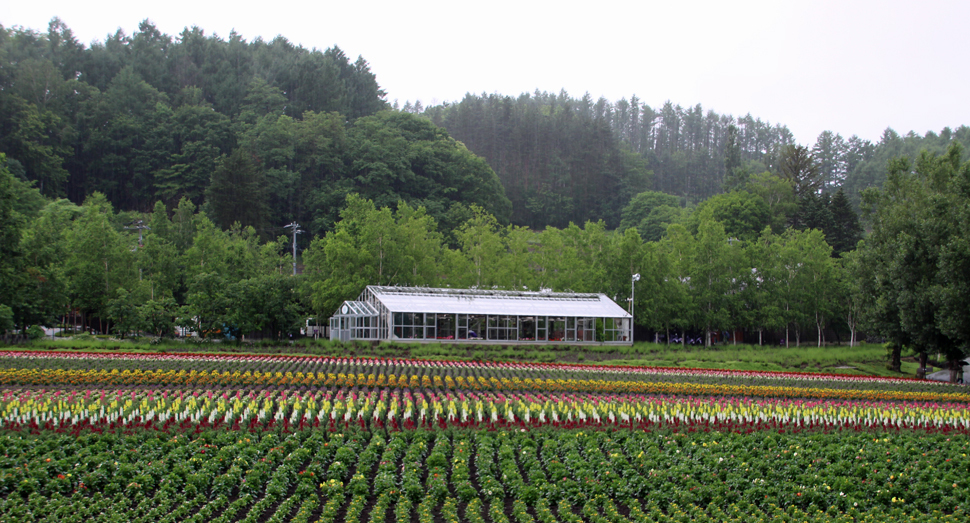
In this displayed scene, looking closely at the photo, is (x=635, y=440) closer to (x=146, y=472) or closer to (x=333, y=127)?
(x=146, y=472)

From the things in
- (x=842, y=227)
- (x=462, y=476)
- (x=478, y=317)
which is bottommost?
Result: (x=462, y=476)

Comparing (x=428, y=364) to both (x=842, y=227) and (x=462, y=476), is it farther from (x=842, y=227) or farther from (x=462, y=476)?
(x=842, y=227)

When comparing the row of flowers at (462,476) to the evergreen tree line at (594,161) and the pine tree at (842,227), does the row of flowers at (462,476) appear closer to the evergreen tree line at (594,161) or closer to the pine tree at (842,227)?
the pine tree at (842,227)

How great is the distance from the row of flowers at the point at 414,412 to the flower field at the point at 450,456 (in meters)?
0.08

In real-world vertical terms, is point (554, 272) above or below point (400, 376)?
above

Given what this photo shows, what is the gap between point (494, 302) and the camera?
50344 millimetres

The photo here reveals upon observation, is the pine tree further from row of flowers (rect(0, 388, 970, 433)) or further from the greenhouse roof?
row of flowers (rect(0, 388, 970, 433))

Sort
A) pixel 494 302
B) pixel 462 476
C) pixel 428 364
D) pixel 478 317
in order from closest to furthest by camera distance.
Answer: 1. pixel 462 476
2. pixel 428 364
3. pixel 478 317
4. pixel 494 302

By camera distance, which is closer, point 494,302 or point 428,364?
point 428,364

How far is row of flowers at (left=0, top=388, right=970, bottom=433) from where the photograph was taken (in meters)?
18.0

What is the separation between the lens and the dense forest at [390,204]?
43938 millimetres

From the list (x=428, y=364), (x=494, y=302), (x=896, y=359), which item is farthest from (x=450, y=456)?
(x=896, y=359)

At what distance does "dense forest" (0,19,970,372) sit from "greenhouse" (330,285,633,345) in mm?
3103

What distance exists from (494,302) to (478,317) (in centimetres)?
221
